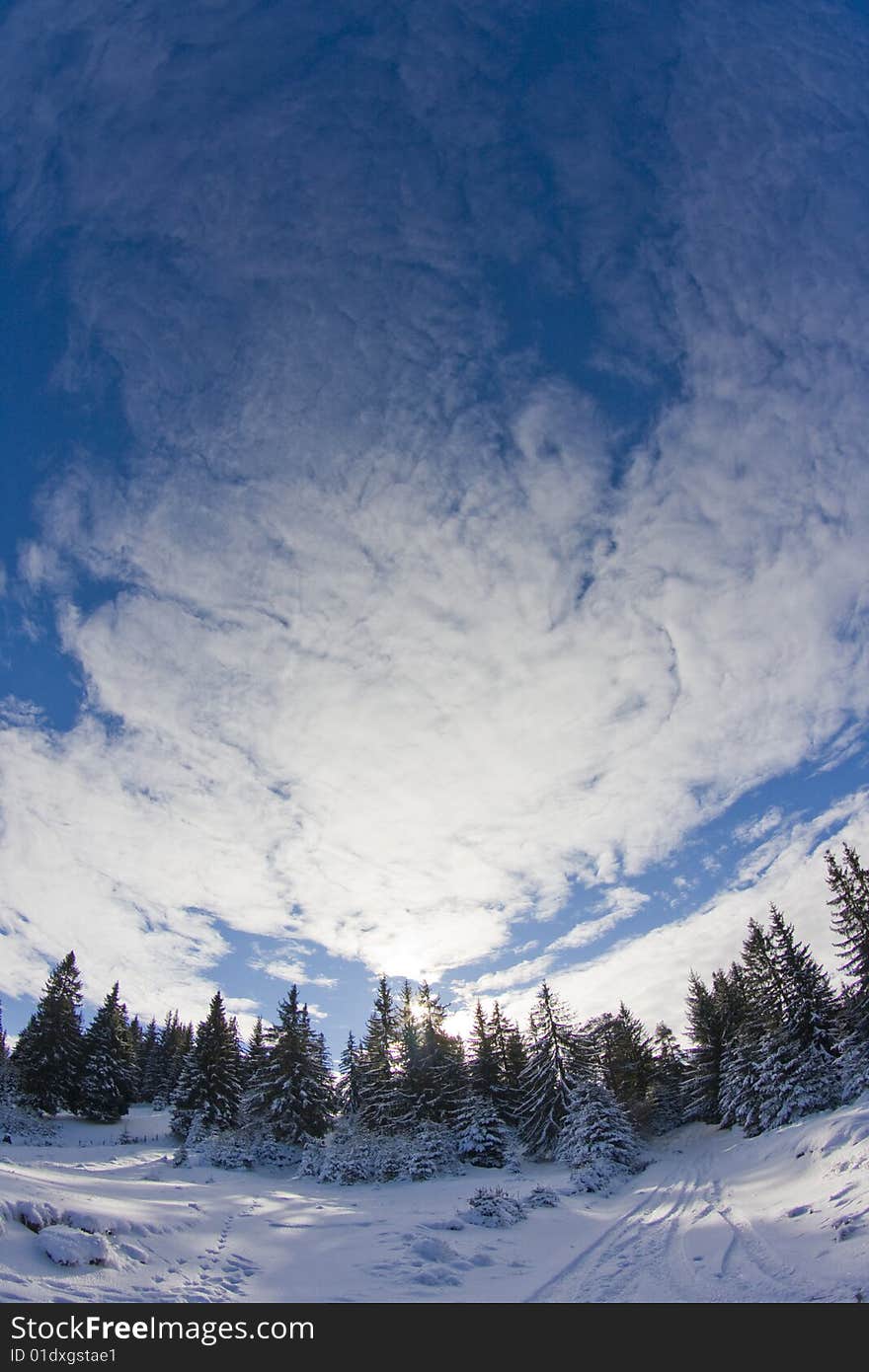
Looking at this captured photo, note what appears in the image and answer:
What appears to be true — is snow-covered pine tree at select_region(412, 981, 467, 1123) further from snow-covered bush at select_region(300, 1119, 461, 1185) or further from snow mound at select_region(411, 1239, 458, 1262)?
snow mound at select_region(411, 1239, 458, 1262)

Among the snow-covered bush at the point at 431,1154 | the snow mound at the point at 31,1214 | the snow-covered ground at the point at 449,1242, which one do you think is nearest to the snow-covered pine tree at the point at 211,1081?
the snow-covered bush at the point at 431,1154

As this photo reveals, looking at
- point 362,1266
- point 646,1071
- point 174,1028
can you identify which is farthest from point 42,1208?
point 174,1028

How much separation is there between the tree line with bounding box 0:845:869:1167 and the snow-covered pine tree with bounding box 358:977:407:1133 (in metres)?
0.14

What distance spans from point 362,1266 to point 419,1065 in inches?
1187

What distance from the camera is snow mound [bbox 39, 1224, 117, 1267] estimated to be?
808 centimetres

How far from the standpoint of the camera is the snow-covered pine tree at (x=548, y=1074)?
119 ft

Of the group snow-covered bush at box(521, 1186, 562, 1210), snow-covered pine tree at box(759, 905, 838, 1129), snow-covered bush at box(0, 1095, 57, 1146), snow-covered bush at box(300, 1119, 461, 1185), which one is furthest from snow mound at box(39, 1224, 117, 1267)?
snow-covered pine tree at box(759, 905, 838, 1129)

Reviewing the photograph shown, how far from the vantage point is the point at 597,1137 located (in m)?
28.3

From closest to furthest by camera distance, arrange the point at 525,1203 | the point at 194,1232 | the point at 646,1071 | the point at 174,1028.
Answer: the point at 194,1232 → the point at 525,1203 → the point at 646,1071 → the point at 174,1028

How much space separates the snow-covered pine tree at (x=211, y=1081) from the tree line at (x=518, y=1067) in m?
0.09

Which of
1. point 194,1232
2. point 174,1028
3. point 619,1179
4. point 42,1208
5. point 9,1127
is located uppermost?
point 174,1028

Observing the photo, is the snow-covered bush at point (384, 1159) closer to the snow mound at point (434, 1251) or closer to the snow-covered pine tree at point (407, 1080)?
the snow-covered pine tree at point (407, 1080)

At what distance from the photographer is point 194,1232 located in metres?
12.0
